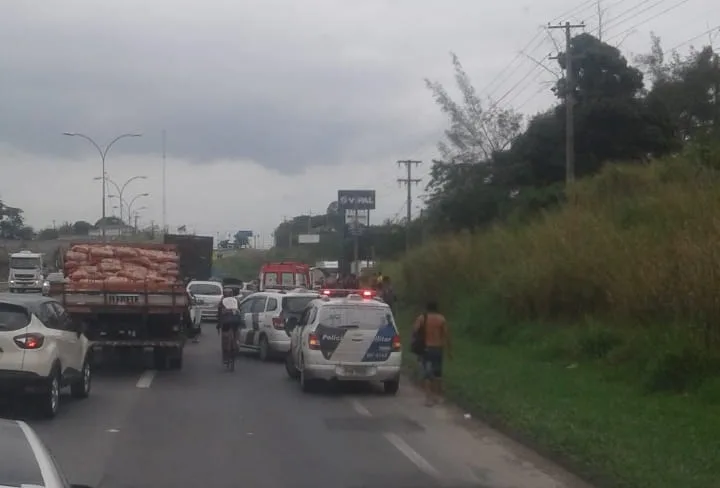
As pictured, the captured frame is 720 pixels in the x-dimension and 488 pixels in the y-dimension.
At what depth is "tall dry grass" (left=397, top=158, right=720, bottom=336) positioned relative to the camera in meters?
20.8

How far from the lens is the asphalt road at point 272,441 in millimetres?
12633

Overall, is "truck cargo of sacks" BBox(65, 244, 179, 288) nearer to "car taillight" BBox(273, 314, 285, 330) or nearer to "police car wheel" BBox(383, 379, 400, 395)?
"car taillight" BBox(273, 314, 285, 330)

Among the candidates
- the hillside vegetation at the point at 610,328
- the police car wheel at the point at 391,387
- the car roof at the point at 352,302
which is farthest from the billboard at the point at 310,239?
the police car wheel at the point at 391,387

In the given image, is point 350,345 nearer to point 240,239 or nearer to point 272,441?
point 272,441

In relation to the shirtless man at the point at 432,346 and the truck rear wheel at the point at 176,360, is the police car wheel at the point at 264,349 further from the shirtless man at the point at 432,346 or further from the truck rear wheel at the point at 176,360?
the shirtless man at the point at 432,346

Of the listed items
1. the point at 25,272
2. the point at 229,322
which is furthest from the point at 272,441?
the point at 25,272

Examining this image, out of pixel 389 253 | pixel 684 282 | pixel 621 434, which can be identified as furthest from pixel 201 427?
pixel 389 253

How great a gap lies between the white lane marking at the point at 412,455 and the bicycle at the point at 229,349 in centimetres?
979

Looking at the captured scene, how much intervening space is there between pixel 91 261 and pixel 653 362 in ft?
41.7

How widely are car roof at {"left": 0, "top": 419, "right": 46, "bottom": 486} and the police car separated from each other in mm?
14507

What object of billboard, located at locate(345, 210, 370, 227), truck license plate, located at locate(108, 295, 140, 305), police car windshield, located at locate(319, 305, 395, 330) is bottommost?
police car windshield, located at locate(319, 305, 395, 330)

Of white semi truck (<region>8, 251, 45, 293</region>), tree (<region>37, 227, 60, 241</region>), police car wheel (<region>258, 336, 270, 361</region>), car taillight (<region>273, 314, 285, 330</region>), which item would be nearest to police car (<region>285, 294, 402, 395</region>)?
car taillight (<region>273, 314, 285, 330</region>)

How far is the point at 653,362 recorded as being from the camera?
753 inches

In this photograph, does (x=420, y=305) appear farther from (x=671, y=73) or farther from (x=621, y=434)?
(x=621, y=434)
